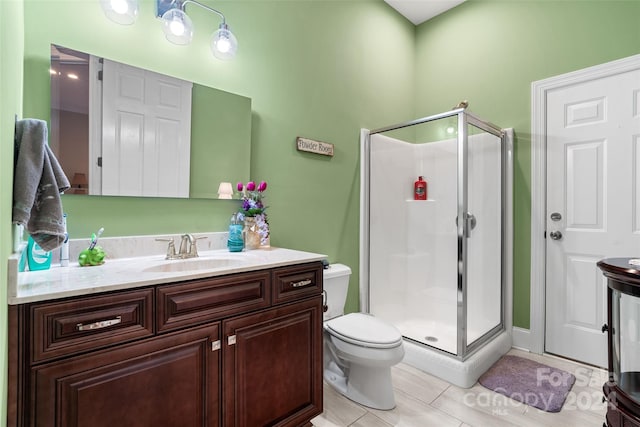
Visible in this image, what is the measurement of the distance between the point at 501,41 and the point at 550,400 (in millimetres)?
2696

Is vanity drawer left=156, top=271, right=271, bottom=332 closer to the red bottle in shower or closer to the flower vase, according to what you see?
the flower vase

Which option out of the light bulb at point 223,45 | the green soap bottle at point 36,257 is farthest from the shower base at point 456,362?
the light bulb at point 223,45

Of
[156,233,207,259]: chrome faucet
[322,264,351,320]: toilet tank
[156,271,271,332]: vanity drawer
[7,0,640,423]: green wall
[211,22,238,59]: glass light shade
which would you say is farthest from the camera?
[322,264,351,320]: toilet tank

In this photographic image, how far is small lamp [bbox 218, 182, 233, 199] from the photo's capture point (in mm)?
1809

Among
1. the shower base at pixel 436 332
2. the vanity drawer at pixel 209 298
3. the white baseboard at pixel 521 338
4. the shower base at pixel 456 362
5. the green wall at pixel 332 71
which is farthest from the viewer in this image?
the white baseboard at pixel 521 338

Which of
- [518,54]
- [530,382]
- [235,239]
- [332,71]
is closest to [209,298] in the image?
[235,239]

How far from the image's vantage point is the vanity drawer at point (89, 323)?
34.5 inches

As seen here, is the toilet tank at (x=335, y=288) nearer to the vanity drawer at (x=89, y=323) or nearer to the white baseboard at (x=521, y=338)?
the vanity drawer at (x=89, y=323)

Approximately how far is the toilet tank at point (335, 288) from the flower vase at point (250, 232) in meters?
0.53

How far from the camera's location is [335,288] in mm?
2156

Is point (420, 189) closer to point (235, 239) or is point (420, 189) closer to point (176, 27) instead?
point (235, 239)

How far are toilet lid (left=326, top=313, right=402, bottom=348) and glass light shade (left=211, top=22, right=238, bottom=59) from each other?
5.56 feet

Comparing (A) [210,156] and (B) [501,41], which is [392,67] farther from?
(A) [210,156]

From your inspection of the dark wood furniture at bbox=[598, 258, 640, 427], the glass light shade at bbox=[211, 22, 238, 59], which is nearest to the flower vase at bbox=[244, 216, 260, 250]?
the glass light shade at bbox=[211, 22, 238, 59]
